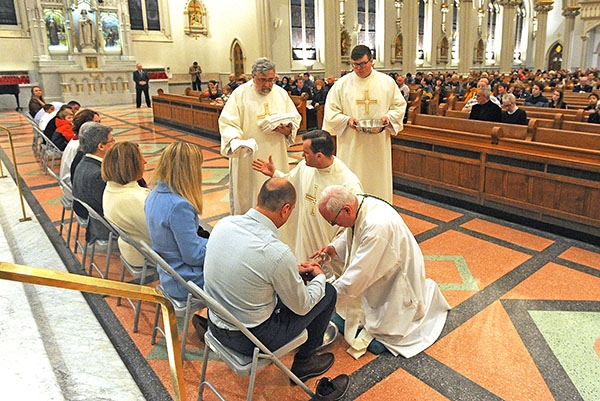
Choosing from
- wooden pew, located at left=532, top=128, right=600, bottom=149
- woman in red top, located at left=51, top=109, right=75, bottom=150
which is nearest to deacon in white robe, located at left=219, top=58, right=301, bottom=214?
wooden pew, located at left=532, top=128, right=600, bottom=149

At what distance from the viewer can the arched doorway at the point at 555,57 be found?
35.6 meters

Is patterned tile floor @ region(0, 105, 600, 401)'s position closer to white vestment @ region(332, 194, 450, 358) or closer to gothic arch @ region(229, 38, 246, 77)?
white vestment @ region(332, 194, 450, 358)

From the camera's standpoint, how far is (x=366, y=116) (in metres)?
4.73

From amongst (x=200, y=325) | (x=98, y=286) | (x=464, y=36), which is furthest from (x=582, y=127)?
(x=464, y=36)

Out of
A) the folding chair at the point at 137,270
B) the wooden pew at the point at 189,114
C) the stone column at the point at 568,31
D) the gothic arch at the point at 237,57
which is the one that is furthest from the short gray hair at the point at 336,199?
the stone column at the point at 568,31

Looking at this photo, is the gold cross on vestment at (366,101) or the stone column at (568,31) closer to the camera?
the gold cross on vestment at (366,101)

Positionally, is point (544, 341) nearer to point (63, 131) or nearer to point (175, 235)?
point (175, 235)

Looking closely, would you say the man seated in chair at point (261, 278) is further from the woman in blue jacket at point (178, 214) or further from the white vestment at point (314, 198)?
the white vestment at point (314, 198)

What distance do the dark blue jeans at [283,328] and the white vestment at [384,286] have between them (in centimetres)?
24

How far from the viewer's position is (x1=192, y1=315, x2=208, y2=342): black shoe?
3.16 m

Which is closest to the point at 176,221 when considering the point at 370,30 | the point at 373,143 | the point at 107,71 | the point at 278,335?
the point at 278,335

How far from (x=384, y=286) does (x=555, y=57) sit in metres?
39.8

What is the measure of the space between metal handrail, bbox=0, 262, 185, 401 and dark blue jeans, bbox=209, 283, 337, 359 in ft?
0.96

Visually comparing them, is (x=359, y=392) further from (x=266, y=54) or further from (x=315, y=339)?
(x=266, y=54)
